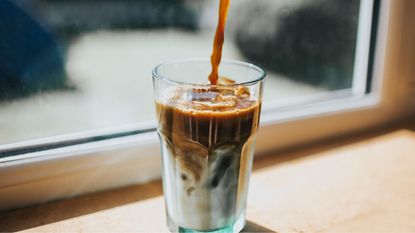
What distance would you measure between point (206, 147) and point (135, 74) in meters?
0.36

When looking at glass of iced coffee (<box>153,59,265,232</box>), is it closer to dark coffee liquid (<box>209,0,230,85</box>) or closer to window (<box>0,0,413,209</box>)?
dark coffee liquid (<box>209,0,230,85</box>)

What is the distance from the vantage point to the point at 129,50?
0.88 metres

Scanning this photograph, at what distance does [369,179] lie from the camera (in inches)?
31.7

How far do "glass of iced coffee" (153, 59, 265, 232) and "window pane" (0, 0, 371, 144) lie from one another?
0.70 feet

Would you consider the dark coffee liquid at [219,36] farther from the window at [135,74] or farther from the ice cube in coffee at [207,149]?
the window at [135,74]

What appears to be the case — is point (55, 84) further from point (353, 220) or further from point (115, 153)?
point (353, 220)

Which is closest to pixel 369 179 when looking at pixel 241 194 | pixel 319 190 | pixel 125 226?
pixel 319 190

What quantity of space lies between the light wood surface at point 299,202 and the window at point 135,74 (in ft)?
0.13

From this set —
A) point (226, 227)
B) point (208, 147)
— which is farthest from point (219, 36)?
point (226, 227)

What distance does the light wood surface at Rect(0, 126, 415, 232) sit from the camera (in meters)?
0.67

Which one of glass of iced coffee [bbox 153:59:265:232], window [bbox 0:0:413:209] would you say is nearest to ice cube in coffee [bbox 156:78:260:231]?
glass of iced coffee [bbox 153:59:265:232]

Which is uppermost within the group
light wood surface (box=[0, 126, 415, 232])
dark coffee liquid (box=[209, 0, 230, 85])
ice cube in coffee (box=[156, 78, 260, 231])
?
dark coffee liquid (box=[209, 0, 230, 85])

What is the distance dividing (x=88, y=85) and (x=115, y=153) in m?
0.16

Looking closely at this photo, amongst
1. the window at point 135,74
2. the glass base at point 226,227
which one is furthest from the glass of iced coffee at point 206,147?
the window at point 135,74
